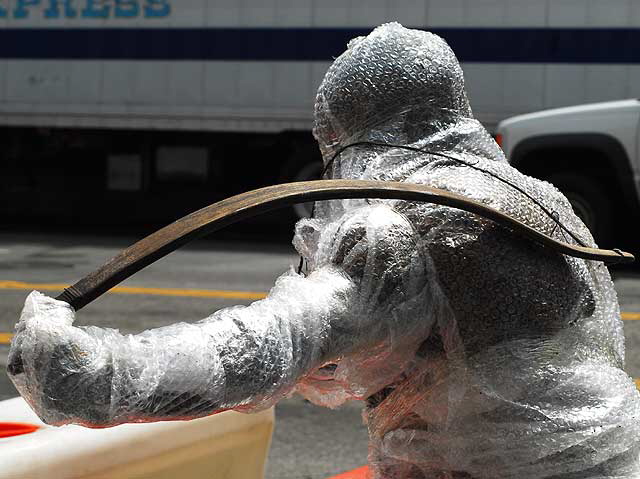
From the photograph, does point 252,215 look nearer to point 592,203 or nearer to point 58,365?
point 58,365

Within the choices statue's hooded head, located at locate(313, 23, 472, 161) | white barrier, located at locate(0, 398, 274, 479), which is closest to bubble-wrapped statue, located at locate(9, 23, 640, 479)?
statue's hooded head, located at locate(313, 23, 472, 161)

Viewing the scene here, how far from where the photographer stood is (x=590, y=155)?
31.0 ft

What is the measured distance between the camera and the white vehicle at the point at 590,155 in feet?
29.9

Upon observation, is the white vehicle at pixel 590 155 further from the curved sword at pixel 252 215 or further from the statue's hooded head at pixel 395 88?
→ the curved sword at pixel 252 215

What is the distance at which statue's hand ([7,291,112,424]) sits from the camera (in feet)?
4.04

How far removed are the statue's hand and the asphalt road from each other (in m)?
2.72

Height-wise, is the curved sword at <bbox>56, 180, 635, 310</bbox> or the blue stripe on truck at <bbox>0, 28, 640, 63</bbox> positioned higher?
the curved sword at <bbox>56, 180, 635, 310</bbox>

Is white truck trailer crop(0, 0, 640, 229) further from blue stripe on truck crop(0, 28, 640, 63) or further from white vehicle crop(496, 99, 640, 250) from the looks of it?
white vehicle crop(496, 99, 640, 250)

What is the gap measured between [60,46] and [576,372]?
11282mm

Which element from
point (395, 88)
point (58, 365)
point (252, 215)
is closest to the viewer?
point (58, 365)

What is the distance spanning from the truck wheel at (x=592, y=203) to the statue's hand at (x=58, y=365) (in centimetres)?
830

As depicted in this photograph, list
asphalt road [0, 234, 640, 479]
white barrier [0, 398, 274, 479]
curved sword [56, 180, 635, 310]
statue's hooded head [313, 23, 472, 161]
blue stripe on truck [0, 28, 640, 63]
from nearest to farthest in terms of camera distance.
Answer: curved sword [56, 180, 635, 310], statue's hooded head [313, 23, 472, 161], white barrier [0, 398, 274, 479], asphalt road [0, 234, 640, 479], blue stripe on truck [0, 28, 640, 63]

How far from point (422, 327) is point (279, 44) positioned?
10.3m

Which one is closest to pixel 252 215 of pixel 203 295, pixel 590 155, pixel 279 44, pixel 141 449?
pixel 141 449
